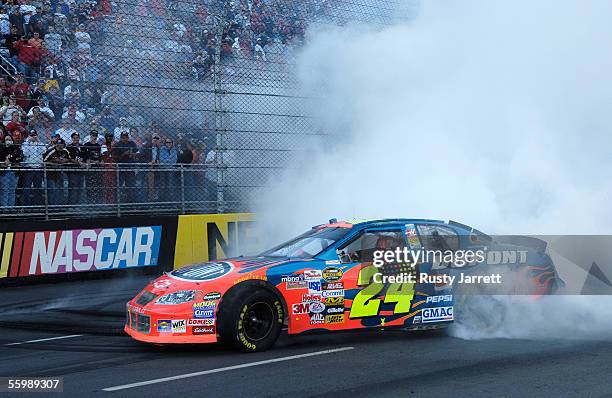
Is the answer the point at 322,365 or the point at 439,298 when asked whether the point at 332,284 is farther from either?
the point at 439,298

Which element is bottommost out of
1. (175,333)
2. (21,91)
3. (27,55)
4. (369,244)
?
(175,333)

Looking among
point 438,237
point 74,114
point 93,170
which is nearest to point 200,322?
point 438,237

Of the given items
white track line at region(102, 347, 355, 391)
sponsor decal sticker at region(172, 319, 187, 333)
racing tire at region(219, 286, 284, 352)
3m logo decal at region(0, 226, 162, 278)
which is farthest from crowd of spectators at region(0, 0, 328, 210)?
white track line at region(102, 347, 355, 391)

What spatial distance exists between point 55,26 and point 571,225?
8740 millimetres

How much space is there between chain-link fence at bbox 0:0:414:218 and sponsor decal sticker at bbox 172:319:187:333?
5.99 m

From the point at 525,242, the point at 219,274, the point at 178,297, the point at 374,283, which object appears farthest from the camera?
the point at 525,242

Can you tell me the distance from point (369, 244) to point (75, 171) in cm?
651

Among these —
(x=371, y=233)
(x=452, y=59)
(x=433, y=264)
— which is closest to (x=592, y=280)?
(x=433, y=264)

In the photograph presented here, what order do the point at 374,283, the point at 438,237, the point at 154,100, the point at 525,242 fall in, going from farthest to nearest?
the point at 154,100
the point at 525,242
the point at 438,237
the point at 374,283

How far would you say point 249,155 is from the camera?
14.3 metres

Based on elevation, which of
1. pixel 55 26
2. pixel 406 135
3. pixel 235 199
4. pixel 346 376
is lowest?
pixel 346 376

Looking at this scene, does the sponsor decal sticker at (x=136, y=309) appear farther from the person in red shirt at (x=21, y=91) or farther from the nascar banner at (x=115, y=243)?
the person in red shirt at (x=21, y=91)

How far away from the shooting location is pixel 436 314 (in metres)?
7.73

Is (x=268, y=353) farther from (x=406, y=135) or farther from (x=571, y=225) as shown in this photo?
(x=406, y=135)
